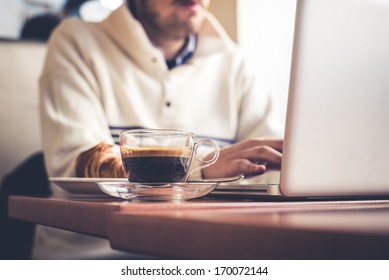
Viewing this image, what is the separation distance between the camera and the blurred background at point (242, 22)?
157 cm

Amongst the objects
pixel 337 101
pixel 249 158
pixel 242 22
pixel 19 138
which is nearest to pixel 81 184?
pixel 249 158

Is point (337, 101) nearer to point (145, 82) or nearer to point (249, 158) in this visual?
point (249, 158)

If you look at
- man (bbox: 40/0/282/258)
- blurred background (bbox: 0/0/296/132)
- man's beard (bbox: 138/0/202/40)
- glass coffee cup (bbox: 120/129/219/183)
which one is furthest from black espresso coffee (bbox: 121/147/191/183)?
blurred background (bbox: 0/0/296/132)

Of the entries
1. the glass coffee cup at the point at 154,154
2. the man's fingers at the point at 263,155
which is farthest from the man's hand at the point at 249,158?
the glass coffee cup at the point at 154,154

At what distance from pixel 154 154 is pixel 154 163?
0.04 ft

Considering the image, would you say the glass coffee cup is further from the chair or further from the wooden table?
the chair

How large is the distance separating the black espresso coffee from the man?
0.51 metres

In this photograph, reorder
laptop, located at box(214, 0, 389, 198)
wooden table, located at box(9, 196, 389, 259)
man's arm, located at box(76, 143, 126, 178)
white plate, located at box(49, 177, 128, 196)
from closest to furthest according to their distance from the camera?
1. wooden table, located at box(9, 196, 389, 259)
2. laptop, located at box(214, 0, 389, 198)
3. white plate, located at box(49, 177, 128, 196)
4. man's arm, located at box(76, 143, 126, 178)

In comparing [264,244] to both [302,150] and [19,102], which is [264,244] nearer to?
[302,150]

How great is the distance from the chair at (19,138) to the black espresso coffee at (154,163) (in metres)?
0.84

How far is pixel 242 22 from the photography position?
214 centimetres

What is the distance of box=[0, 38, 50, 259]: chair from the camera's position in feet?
4.32

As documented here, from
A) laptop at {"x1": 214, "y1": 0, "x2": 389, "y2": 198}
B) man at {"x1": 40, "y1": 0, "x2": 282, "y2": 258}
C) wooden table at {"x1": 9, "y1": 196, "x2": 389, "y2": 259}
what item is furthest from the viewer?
man at {"x1": 40, "y1": 0, "x2": 282, "y2": 258}
